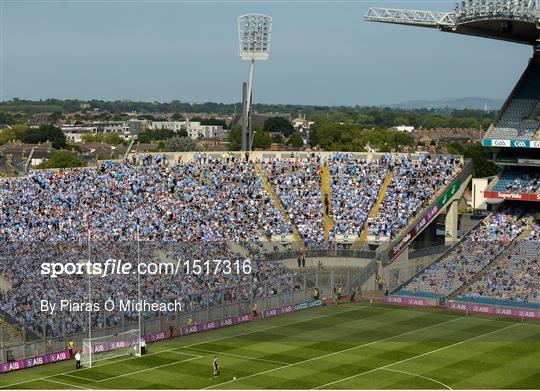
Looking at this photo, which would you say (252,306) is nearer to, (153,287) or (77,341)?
(153,287)

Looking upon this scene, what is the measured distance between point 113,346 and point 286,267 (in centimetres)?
1919

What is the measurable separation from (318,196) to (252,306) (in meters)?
18.6

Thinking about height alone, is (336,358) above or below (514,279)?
below

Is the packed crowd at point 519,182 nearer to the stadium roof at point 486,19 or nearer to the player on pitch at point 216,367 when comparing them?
the stadium roof at point 486,19

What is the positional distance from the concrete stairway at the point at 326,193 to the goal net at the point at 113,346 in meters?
23.3

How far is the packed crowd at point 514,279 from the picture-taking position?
55969 mm

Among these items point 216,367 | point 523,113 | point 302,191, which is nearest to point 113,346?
point 216,367

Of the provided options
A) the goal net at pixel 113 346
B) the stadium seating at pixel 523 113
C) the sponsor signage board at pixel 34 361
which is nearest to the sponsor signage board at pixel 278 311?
the goal net at pixel 113 346

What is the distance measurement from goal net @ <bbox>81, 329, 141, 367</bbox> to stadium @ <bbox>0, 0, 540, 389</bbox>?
7cm

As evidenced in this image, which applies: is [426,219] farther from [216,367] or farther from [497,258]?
[216,367]

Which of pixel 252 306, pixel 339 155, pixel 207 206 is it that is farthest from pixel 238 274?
pixel 339 155

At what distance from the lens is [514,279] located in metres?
57.5

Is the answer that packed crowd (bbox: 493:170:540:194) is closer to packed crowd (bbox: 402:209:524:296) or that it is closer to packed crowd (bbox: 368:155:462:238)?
packed crowd (bbox: 402:209:524:296)

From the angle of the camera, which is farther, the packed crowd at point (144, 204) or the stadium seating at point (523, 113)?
the stadium seating at point (523, 113)
